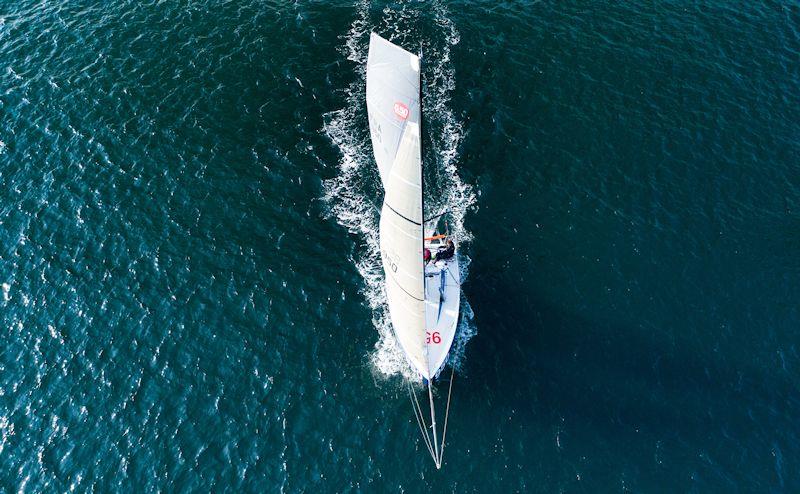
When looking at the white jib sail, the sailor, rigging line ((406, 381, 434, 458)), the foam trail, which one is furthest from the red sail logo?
rigging line ((406, 381, 434, 458))

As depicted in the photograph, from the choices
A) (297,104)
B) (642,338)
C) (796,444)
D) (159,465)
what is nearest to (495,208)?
(642,338)

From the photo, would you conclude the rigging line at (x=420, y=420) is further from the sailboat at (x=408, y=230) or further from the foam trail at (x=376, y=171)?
the foam trail at (x=376, y=171)

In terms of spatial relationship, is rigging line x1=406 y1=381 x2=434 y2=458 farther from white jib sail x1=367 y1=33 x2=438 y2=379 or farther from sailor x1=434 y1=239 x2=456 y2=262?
sailor x1=434 y1=239 x2=456 y2=262

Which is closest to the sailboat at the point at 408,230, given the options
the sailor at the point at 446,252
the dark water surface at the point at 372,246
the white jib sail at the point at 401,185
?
the white jib sail at the point at 401,185

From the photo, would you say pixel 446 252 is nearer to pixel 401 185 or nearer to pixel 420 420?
pixel 401 185

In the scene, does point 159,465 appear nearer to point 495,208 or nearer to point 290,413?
point 290,413
